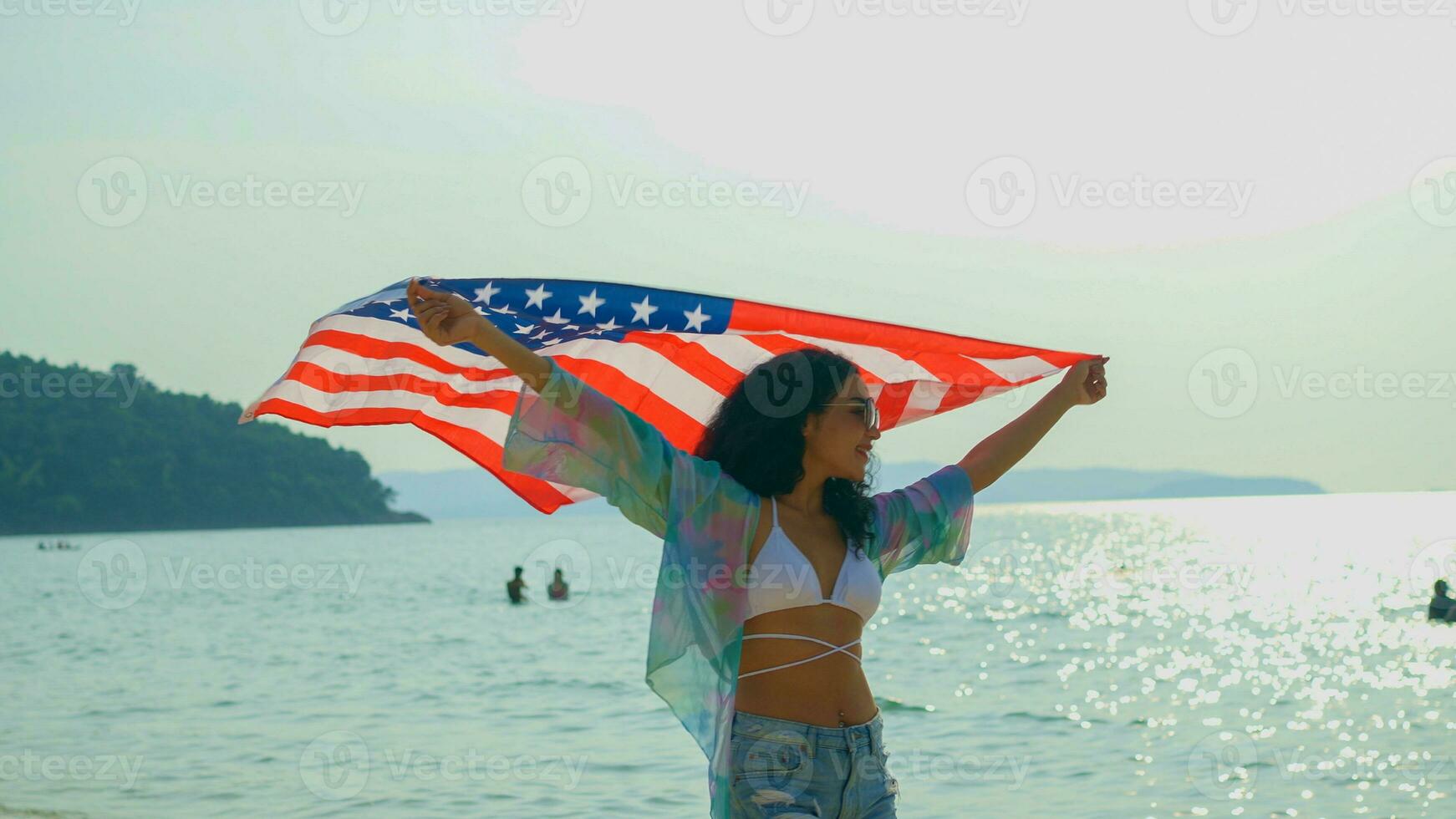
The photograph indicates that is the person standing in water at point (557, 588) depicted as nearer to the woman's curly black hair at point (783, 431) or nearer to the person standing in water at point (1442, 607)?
the person standing in water at point (1442, 607)

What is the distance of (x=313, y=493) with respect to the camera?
372 ft

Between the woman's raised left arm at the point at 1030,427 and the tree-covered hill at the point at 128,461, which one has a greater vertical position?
the tree-covered hill at the point at 128,461

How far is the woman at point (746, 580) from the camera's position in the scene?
3402 mm

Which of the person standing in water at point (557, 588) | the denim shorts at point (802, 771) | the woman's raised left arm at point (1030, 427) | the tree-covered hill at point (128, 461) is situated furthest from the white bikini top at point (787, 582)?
the tree-covered hill at point (128, 461)

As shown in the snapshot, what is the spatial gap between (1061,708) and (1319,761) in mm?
4118

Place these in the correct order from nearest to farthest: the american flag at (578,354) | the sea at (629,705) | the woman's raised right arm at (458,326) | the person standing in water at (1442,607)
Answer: the woman's raised right arm at (458,326) < the american flag at (578,354) < the sea at (629,705) < the person standing in water at (1442,607)

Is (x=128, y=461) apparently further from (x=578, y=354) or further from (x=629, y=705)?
(x=578, y=354)

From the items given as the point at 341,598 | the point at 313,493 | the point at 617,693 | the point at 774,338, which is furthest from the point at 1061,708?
the point at 313,493

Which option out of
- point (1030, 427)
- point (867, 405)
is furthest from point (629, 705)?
point (867, 405)

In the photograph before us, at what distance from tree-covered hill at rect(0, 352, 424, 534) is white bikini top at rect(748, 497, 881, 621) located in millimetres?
86192

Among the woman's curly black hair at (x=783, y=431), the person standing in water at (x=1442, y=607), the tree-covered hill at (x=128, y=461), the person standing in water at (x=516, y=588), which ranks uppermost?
the tree-covered hill at (x=128, y=461)

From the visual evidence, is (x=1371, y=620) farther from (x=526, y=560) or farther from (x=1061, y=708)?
(x=526, y=560)

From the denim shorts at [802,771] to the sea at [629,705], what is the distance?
786 centimetres

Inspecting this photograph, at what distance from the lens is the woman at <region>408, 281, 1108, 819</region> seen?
134 inches
